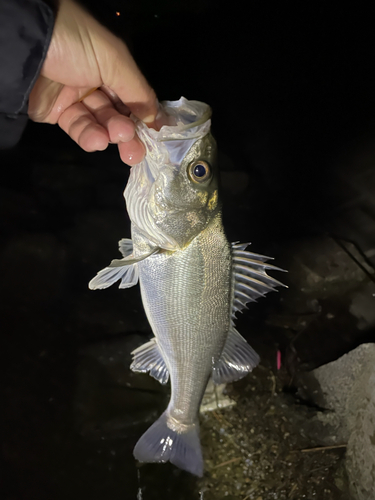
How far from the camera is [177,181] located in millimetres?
1452

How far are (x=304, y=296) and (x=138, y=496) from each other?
2.65 m

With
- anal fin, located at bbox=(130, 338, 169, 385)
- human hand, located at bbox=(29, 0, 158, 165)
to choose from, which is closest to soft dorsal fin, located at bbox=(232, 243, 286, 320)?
anal fin, located at bbox=(130, 338, 169, 385)

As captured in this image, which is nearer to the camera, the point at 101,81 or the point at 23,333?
the point at 101,81

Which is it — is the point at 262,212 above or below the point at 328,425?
above

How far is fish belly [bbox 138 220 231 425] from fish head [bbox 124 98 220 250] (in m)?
0.10

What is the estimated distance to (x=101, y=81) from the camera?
1.48m

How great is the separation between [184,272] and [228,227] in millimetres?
2085

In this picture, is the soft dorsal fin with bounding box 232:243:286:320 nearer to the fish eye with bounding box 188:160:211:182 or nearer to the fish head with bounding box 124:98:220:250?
the fish head with bounding box 124:98:220:250

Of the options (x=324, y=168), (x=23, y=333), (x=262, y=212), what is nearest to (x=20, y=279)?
(x=23, y=333)

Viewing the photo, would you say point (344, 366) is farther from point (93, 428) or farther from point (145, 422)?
point (93, 428)

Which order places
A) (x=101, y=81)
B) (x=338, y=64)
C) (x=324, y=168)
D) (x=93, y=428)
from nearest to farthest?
(x=101, y=81)
(x=93, y=428)
(x=338, y=64)
(x=324, y=168)

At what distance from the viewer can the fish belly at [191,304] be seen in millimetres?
1681

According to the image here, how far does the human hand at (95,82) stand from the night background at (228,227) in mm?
1335

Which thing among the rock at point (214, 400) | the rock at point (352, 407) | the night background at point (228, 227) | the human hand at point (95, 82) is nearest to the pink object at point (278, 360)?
the night background at point (228, 227)
